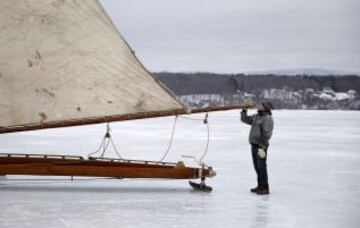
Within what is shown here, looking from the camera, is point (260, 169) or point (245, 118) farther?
point (245, 118)

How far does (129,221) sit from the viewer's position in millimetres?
6090

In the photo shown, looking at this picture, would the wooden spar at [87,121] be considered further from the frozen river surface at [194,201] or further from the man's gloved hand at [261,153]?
the frozen river surface at [194,201]

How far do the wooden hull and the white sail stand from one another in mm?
569

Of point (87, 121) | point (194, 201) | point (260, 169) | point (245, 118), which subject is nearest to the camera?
point (194, 201)

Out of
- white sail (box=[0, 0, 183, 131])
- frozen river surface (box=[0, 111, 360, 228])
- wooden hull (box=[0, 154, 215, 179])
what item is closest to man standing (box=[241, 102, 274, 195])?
frozen river surface (box=[0, 111, 360, 228])

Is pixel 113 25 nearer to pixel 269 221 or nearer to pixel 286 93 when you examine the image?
pixel 269 221

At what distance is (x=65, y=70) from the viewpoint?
7891 mm

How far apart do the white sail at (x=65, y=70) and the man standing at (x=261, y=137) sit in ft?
3.03

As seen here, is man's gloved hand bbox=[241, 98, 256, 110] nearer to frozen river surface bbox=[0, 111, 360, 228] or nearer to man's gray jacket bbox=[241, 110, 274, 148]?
man's gray jacket bbox=[241, 110, 274, 148]

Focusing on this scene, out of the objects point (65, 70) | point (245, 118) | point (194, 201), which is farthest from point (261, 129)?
point (65, 70)

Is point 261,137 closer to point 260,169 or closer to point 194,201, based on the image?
point 260,169

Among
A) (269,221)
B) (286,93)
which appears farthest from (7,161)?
(286,93)

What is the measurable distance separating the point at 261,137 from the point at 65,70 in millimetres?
2374

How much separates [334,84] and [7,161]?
110889 millimetres
